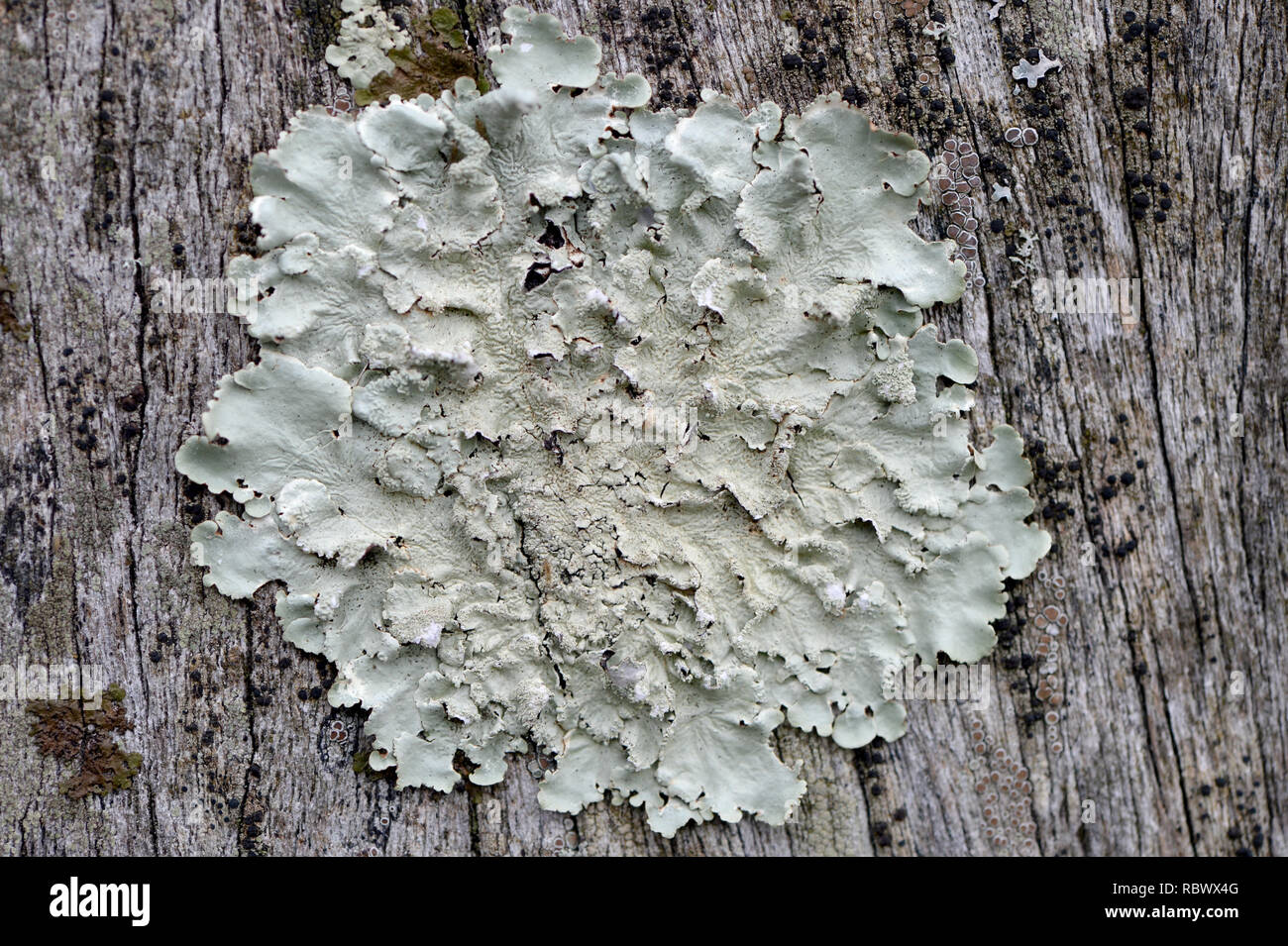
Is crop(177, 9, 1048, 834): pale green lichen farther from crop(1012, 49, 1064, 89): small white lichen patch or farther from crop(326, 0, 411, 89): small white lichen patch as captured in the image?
crop(1012, 49, 1064, 89): small white lichen patch

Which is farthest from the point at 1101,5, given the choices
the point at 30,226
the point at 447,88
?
the point at 30,226

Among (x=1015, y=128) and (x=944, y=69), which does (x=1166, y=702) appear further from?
(x=944, y=69)

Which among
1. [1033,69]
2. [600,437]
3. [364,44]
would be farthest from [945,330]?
[364,44]

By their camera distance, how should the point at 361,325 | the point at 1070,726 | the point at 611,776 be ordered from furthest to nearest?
the point at 1070,726 → the point at 611,776 → the point at 361,325

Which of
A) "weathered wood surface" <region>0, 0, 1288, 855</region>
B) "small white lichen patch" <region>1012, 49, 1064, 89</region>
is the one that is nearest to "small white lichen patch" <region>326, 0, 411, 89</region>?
"weathered wood surface" <region>0, 0, 1288, 855</region>

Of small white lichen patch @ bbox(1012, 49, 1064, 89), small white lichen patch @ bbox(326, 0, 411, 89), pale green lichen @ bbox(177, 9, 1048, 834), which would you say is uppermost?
small white lichen patch @ bbox(326, 0, 411, 89)

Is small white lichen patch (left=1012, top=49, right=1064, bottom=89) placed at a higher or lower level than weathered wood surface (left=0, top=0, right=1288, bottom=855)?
higher

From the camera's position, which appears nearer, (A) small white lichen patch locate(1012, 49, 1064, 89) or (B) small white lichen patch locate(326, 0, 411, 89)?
(B) small white lichen patch locate(326, 0, 411, 89)
